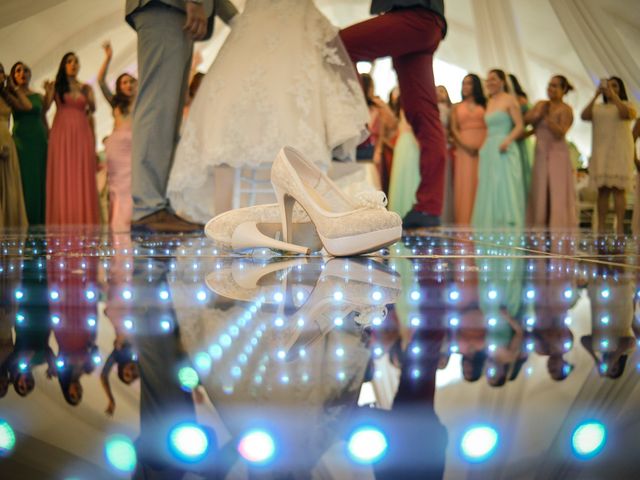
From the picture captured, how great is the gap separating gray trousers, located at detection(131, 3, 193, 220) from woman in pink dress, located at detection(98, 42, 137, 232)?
6.69 feet

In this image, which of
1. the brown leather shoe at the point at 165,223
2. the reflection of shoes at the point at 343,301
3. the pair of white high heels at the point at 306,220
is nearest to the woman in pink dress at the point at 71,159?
the brown leather shoe at the point at 165,223

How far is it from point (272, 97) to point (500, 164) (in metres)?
2.93

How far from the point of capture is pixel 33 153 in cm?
410

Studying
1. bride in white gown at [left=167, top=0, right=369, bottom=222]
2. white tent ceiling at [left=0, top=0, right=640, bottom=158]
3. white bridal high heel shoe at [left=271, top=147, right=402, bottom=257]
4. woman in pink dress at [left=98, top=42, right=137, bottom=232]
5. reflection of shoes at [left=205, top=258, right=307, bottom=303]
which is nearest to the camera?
reflection of shoes at [left=205, top=258, right=307, bottom=303]

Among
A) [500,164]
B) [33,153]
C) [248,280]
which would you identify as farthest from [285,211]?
[33,153]

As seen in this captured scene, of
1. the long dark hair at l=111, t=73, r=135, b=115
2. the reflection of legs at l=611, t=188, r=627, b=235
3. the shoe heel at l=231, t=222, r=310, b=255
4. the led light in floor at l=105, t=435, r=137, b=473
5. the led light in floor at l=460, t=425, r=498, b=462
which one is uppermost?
the long dark hair at l=111, t=73, r=135, b=115

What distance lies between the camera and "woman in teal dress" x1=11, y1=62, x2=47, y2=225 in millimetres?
4051

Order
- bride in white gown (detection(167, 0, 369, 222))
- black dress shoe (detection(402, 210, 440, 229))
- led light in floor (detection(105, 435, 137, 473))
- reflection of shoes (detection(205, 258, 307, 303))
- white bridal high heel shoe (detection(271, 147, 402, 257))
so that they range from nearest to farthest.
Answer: led light in floor (detection(105, 435, 137, 473))
reflection of shoes (detection(205, 258, 307, 303))
white bridal high heel shoe (detection(271, 147, 402, 257))
bride in white gown (detection(167, 0, 369, 222))
black dress shoe (detection(402, 210, 440, 229))

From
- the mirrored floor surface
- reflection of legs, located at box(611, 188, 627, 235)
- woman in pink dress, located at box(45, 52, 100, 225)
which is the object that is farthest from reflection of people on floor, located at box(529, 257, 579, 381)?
woman in pink dress, located at box(45, 52, 100, 225)

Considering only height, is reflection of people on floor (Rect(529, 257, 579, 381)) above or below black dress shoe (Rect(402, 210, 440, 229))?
below

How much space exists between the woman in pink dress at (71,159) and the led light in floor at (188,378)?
4114 millimetres

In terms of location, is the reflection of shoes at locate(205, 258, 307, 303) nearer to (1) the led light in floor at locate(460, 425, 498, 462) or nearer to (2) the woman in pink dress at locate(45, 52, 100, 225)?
(1) the led light in floor at locate(460, 425, 498, 462)

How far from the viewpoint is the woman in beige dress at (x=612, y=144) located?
4004 mm

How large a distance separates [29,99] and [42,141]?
304mm
